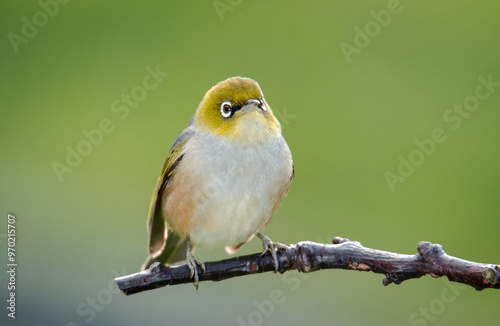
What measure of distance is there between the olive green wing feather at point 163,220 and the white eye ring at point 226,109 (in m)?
0.35

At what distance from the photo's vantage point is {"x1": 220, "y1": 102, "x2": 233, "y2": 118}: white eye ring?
132 inches

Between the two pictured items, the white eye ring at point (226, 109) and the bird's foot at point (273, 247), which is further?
the white eye ring at point (226, 109)

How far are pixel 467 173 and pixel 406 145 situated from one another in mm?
656

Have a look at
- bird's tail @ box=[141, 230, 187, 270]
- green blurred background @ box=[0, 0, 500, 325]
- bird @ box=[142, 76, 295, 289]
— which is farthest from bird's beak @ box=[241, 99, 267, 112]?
green blurred background @ box=[0, 0, 500, 325]

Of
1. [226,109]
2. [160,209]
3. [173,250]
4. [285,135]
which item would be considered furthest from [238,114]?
[285,135]

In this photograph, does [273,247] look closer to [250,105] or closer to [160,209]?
[250,105]

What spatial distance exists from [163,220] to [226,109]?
1.05 meters

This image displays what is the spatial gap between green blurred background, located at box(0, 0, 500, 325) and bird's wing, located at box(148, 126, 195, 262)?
99 cm

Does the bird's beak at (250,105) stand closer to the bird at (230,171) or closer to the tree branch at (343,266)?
the bird at (230,171)

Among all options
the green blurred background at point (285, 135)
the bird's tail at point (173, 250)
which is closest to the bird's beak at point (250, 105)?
the bird's tail at point (173, 250)

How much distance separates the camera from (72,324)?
4.36 metres

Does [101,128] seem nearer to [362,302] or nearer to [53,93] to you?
[53,93]

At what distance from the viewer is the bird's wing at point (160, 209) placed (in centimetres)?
372

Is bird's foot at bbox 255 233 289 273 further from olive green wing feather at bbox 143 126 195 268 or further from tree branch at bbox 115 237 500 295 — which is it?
olive green wing feather at bbox 143 126 195 268
